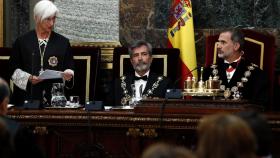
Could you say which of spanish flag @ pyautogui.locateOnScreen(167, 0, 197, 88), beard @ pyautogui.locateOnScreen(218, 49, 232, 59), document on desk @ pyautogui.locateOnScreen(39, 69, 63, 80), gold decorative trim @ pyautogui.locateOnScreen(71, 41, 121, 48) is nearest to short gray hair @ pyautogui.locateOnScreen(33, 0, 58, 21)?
document on desk @ pyautogui.locateOnScreen(39, 69, 63, 80)

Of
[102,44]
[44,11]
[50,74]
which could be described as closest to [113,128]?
[50,74]

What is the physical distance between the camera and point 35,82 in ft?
27.7

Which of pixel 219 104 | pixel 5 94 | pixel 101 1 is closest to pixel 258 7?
pixel 101 1

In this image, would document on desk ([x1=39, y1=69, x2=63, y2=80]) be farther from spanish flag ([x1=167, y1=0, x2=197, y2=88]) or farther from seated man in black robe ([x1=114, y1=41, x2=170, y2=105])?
spanish flag ([x1=167, y1=0, x2=197, y2=88])

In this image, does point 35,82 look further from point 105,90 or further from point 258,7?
point 258,7

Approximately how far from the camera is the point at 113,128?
749 centimetres

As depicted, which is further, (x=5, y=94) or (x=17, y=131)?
(x=5, y=94)

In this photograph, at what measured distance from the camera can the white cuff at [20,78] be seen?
867 centimetres

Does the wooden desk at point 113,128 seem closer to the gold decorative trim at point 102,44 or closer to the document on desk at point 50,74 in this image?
the document on desk at point 50,74

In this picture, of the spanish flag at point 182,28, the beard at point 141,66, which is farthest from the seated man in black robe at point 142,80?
the spanish flag at point 182,28

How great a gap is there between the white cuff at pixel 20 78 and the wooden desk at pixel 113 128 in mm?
1031

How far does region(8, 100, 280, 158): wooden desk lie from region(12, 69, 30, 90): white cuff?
103cm

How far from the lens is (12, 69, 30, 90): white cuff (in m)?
8.67

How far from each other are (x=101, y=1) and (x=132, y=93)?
2.12 metres
